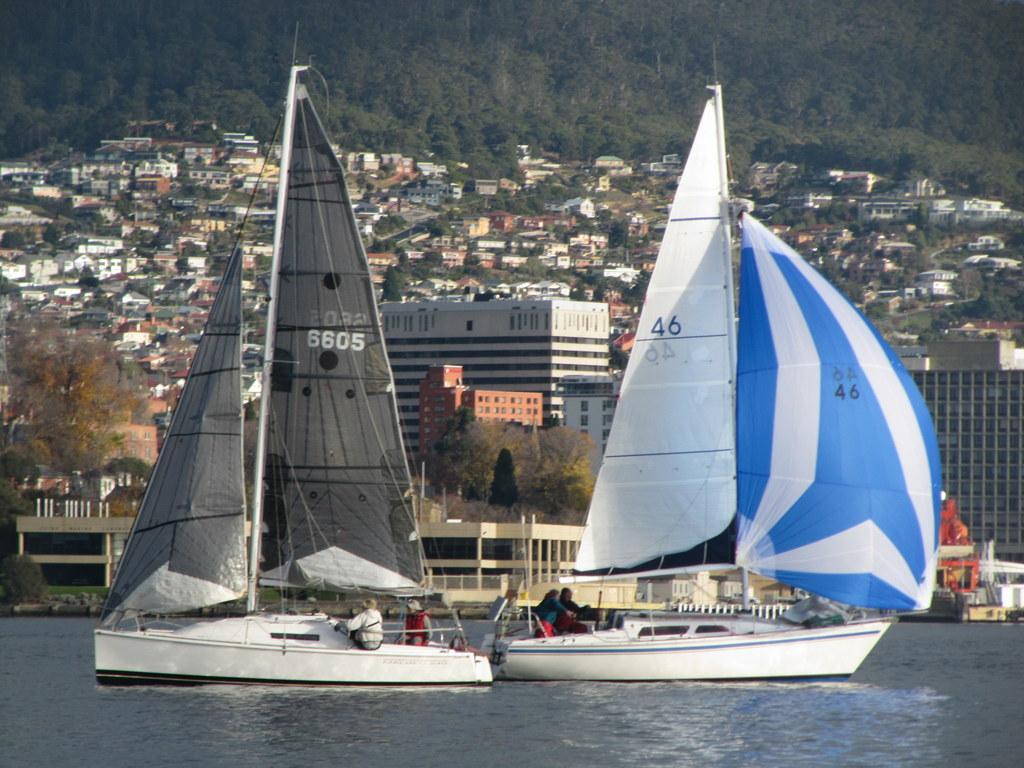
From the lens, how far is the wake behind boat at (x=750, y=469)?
42.4 m

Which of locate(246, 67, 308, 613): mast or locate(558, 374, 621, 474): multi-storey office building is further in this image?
locate(558, 374, 621, 474): multi-storey office building

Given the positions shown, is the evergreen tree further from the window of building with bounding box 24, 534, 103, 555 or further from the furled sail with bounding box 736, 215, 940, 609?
the furled sail with bounding box 736, 215, 940, 609

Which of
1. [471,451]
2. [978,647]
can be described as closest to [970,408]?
[471,451]

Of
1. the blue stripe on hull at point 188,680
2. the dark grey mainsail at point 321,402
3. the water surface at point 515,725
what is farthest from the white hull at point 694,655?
the dark grey mainsail at point 321,402

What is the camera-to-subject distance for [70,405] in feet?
404

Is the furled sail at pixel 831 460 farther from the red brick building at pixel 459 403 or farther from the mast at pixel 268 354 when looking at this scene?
the red brick building at pixel 459 403

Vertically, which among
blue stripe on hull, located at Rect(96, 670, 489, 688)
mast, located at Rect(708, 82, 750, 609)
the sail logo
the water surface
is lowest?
the water surface

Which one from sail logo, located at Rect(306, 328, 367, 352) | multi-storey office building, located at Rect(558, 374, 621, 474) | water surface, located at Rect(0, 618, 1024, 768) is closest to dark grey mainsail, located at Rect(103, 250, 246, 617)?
sail logo, located at Rect(306, 328, 367, 352)

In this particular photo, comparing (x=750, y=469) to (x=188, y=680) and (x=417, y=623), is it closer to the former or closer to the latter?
(x=417, y=623)

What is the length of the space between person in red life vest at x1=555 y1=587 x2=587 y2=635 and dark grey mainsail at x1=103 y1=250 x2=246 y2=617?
22.0 feet

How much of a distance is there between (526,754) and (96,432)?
9170 centimetres

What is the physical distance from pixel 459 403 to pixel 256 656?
138 meters

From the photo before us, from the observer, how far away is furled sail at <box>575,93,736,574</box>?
43281 millimetres

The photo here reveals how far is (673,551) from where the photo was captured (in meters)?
43.3
